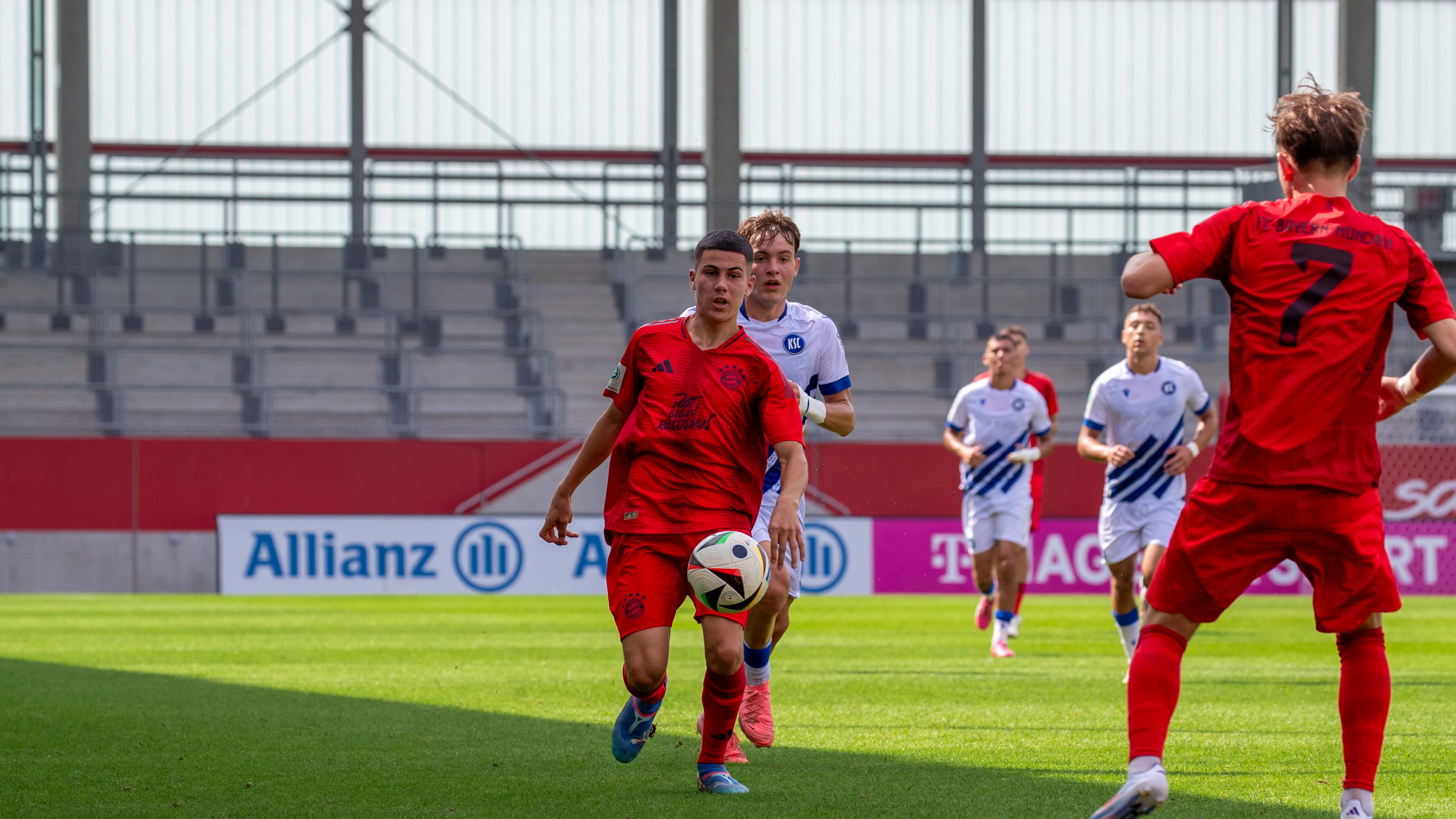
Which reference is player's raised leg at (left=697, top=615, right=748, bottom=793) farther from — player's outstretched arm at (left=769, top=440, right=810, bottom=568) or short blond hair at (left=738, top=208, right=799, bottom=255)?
short blond hair at (left=738, top=208, right=799, bottom=255)

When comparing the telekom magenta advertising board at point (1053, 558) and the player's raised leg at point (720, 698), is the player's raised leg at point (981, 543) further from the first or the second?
the telekom magenta advertising board at point (1053, 558)

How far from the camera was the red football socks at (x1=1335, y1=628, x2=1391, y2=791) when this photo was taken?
14.4 ft

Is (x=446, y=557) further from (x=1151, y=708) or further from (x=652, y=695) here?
(x=1151, y=708)

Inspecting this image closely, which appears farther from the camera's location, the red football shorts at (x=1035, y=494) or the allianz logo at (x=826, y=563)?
the allianz logo at (x=826, y=563)

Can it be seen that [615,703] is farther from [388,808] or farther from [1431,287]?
[1431,287]

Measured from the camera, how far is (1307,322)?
4.28 metres

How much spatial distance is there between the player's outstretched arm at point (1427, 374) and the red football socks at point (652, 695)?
7.53ft

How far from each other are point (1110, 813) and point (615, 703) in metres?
4.48

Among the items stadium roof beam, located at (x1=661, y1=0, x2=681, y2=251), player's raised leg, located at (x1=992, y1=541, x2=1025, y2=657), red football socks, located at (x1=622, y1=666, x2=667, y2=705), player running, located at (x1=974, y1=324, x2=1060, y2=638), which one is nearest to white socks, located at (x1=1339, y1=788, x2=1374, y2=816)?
red football socks, located at (x1=622, y1=666, x2=667, y2=705)

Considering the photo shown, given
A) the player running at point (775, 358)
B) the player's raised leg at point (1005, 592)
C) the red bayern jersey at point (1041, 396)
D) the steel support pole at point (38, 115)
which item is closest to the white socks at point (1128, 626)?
the player's raised leg at point (1005, 592)

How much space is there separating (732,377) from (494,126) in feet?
76.2

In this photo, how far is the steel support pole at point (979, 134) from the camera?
2719cm

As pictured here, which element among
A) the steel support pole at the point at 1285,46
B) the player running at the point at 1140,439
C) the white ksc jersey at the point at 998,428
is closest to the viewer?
the player running at the point at 1140,439

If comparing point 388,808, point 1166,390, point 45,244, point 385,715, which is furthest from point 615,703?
point 45,244
